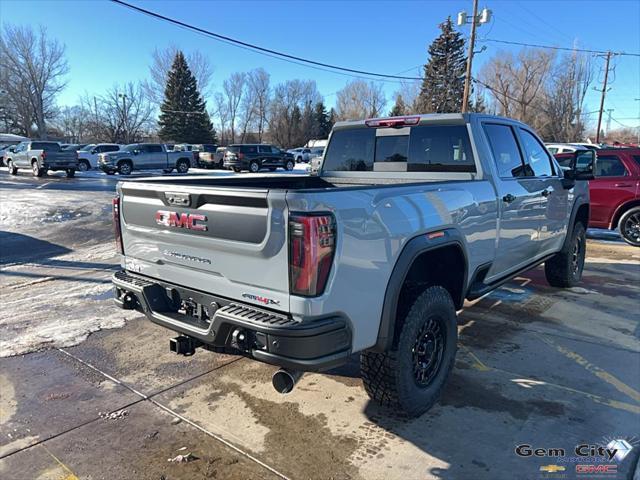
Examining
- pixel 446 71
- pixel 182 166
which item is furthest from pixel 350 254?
pixel 446 71

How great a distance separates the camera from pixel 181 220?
2904mm

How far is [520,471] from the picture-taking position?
2.67m

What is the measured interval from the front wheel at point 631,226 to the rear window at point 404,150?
23.2 feet

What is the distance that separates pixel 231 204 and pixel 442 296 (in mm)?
1589

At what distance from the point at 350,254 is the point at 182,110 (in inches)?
2502

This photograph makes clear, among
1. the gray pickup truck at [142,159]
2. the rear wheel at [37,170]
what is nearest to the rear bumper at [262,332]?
the rear wheel at [37,170]

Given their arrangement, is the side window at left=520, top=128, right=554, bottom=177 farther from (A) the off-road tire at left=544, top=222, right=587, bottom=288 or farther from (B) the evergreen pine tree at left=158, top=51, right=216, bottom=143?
(B) the evergreen pine tree at left=158, top=51, right=216, bottom=143

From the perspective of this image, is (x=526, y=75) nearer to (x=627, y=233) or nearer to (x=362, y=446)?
(x=627, y=233)

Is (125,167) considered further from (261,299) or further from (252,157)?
(261,299)

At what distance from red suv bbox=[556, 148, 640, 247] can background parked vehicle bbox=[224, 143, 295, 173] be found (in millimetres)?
23362

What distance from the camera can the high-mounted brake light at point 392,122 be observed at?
4.36 metres

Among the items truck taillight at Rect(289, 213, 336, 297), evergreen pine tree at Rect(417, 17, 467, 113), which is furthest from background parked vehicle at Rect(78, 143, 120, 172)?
evergreen pine tree at Rect(417, 17, 467, 113)

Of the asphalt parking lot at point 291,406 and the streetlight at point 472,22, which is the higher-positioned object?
the streetlight at point 472,22

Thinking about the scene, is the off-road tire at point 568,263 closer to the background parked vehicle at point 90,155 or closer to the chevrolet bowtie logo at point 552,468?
the chevrolet bowtie logo at point 552,468
